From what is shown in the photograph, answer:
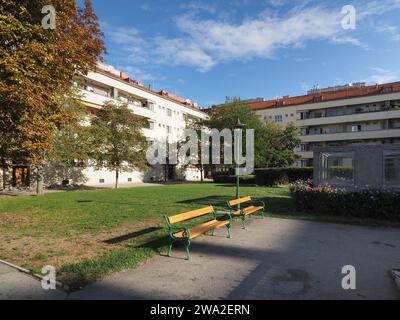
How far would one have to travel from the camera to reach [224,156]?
134 feet

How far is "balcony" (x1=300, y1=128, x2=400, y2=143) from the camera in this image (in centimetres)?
5022

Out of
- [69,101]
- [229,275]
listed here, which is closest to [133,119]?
[69,101]

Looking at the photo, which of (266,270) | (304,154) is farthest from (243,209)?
(304,154)

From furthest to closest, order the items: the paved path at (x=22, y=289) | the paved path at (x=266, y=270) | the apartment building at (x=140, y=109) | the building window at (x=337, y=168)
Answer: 1. the apartment building at (x=140, y=109)
2. the building window at (x=337, y=168)
3. the paved path at (x=266, y=270)
4. the paved path at (x=22, y=289)

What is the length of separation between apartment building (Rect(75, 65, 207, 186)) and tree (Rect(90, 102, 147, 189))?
3.12 meters

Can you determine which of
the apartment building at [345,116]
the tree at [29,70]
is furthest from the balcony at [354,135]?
the tree at [29,70]

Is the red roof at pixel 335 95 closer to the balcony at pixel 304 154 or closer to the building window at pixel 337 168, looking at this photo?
the balcony at pixel 304 154

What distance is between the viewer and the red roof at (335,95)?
52594mm

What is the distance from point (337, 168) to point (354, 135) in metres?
45.0

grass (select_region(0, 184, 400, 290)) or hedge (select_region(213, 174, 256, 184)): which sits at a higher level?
hedge (select_region(213, 174, 256, 184))

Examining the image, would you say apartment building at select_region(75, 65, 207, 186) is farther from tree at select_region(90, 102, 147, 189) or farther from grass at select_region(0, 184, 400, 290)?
grass at select_region(0, 184, 400, 290)

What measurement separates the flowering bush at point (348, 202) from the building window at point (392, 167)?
137 cm

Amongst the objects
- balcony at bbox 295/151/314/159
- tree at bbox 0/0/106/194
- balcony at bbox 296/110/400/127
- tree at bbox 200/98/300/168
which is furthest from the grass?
balcony at bbox 295/151/314/159
